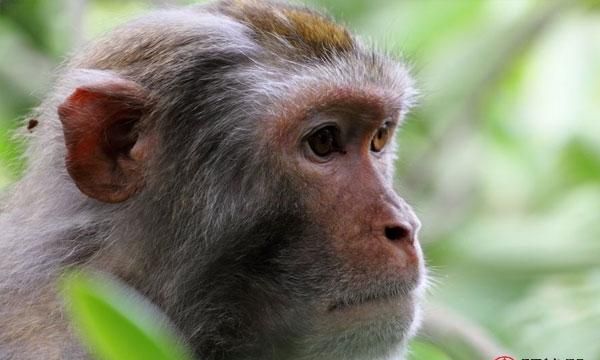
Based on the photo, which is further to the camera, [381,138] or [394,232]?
[381,138]

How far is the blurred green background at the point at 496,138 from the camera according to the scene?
269 inches

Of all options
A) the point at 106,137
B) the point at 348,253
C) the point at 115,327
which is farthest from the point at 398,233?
the point at 115,327

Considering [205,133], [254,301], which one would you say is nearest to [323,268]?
[254,301]

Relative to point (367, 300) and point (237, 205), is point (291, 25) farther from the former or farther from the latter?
point (367, 300)

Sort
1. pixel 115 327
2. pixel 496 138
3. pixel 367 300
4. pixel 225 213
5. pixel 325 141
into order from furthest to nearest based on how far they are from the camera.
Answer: pixel 496 138
pixel 325 141
pixel 225 213
pixel 367 300
pixel 115 327

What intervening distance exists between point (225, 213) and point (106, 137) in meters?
0.46

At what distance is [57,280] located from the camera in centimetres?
465

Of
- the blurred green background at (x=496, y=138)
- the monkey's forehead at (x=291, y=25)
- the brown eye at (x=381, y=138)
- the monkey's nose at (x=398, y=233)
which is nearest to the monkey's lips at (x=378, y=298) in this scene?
the monkey's nose at (x=398, y=233)

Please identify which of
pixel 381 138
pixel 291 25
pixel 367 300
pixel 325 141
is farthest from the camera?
pixel 381 138

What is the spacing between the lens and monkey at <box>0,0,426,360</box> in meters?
4.45

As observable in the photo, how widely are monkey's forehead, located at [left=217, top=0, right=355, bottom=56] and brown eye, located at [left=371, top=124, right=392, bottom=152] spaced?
1.07ft

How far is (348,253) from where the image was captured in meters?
4.43

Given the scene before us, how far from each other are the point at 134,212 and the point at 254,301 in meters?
0.48

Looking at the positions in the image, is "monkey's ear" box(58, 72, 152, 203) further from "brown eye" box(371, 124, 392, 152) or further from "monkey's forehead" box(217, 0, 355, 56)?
"brown eye" box(371, 124, 392, 152)
